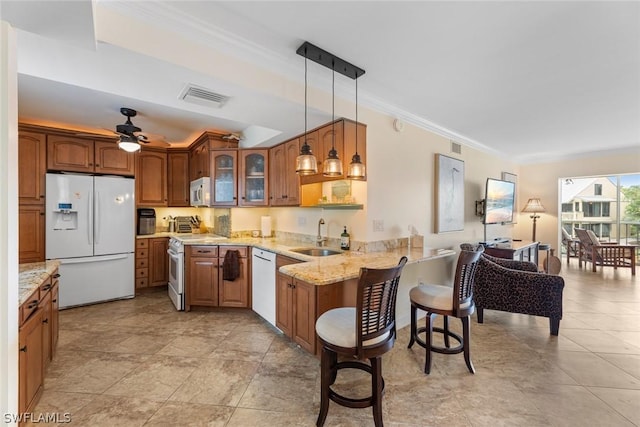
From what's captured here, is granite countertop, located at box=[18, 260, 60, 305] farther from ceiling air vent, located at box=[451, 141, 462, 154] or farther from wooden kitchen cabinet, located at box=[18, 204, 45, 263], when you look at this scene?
ceiling air vent, located at box=[451, 141, 462, 154]

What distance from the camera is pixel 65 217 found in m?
3.50

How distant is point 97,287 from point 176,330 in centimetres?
169

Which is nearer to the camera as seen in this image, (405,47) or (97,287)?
(405,47)

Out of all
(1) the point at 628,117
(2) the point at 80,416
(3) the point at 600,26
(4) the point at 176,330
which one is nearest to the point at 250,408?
(2) the point at 80,416

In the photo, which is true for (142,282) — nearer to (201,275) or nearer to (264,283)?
(201,275)

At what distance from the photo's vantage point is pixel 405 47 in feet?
6.61

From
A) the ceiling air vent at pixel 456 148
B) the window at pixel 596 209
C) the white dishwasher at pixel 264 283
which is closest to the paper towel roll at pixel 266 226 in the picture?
the white dishwasher at pixel 264 283

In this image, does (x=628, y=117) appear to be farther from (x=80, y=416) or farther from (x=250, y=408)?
(x=80, y=416)

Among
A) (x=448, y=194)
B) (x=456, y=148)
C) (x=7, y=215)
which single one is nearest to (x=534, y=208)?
(x=456, y=148)

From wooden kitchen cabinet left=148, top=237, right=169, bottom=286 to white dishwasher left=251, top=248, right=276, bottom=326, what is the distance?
6.85 ft

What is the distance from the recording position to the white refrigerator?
345cm

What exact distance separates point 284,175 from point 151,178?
102 inches

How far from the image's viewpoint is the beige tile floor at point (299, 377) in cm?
173

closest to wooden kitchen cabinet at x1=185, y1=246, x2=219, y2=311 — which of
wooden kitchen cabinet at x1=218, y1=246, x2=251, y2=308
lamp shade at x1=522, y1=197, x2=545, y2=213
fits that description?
wooden kitchen cabinet at x1=218, y1=246, x2=251, y2=308
